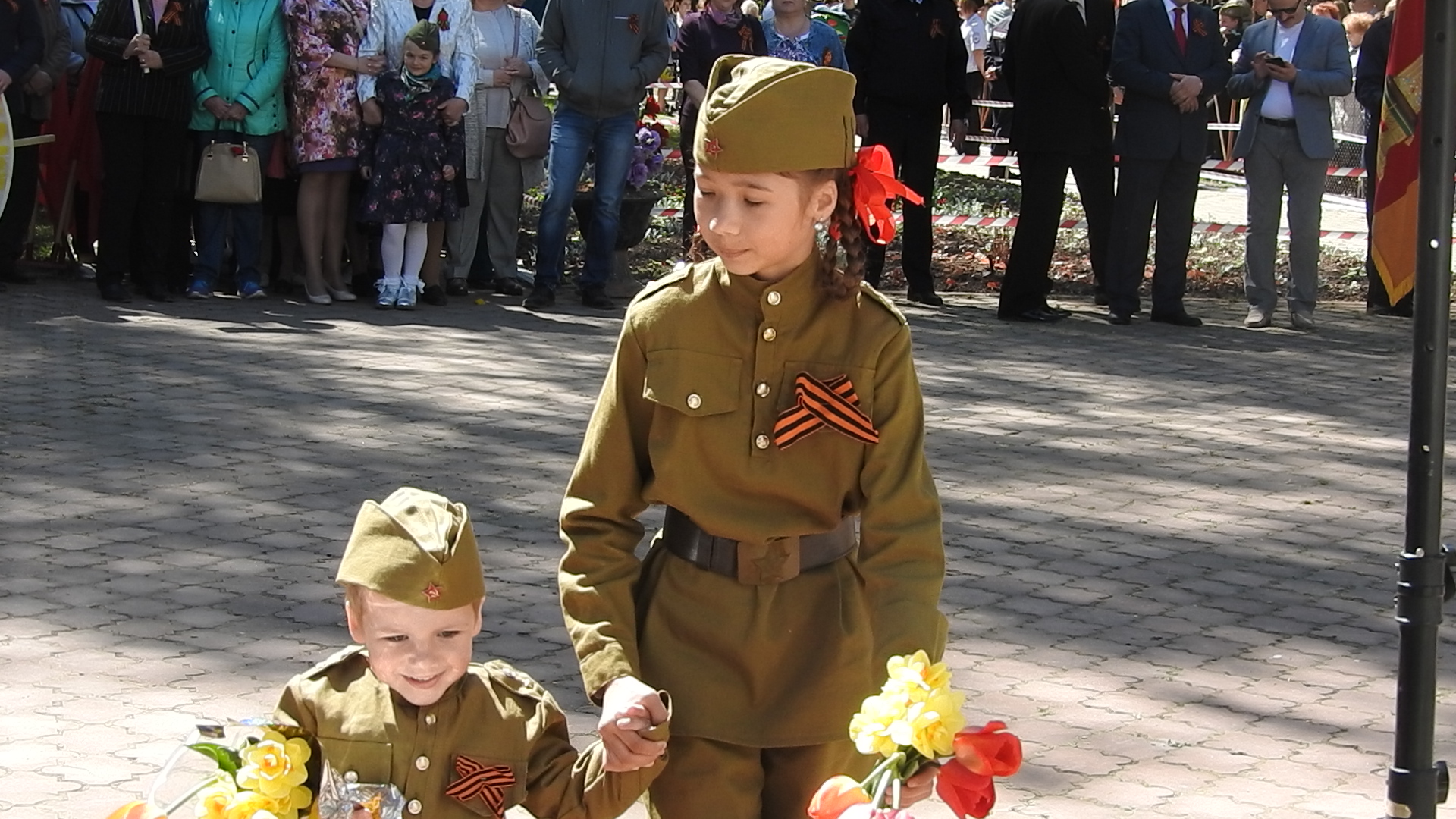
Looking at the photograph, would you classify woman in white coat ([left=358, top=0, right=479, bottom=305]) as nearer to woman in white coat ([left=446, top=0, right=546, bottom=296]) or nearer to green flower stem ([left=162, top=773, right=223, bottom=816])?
woman in white coat ([left=446, top=0, right=546, bottom=296])

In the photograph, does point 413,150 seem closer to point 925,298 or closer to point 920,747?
point 925,298

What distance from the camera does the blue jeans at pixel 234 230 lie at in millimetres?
11484

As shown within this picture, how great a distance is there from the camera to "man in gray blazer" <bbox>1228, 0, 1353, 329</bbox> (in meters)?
12.5

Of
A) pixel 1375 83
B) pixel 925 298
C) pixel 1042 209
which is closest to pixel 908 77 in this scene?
pixel 1042 209

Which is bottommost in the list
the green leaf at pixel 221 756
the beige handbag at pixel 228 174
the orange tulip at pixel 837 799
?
the green leaf at pixel 221 756

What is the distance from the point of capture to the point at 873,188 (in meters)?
3.24

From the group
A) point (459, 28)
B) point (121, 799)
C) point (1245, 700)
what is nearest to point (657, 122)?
point (459, 28)

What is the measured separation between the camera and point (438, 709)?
10.6 feet

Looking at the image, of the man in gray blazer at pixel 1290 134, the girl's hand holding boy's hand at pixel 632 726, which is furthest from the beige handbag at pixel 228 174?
the girl's hand holding boy's hand at pixel 632 726

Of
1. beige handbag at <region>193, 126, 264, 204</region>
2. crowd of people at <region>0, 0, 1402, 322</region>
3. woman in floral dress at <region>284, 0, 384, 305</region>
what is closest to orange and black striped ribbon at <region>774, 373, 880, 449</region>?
crowd of people at <region>0, 0, 1402, 322</region>

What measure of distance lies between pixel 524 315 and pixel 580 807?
8943mm

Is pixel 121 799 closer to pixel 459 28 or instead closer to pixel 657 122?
pixel 459 28

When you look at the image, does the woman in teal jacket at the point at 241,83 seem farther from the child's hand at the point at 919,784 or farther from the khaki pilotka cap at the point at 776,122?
the child's hand at the point at 919,784

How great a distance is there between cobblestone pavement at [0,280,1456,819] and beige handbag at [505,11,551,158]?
124 cm
